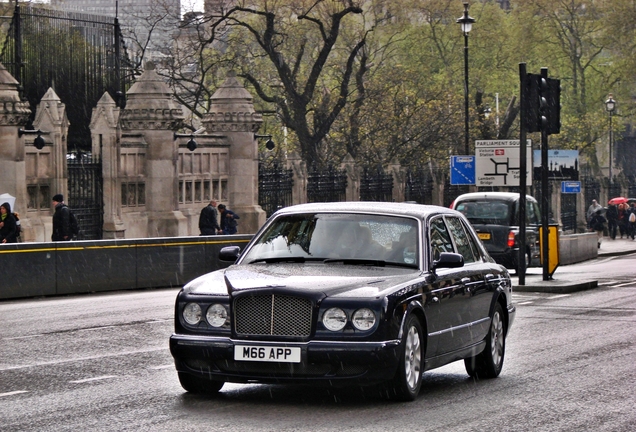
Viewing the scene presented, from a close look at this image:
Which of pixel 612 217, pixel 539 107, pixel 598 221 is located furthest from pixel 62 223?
pixel 612 217

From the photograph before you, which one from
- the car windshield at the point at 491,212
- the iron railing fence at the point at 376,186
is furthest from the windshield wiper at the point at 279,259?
the iron railing fence at the point at 376,186

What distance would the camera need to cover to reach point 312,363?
9.45 meters

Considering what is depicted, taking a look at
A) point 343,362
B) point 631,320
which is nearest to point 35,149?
point 631,320

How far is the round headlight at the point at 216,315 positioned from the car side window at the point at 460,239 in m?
2.76

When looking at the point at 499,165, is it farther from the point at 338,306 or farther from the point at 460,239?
the point at 338,306

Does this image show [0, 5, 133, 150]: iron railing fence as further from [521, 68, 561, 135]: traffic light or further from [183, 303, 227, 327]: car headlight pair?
A: [183, 303, 227, 327]: car headlight pair

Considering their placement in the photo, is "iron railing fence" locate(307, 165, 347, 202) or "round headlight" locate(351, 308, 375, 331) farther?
"iron railing fence" locate(307, 165, 347, 202)

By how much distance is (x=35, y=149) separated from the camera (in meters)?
31.4

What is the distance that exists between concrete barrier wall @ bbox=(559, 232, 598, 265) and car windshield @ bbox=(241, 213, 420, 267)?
85.9 ft

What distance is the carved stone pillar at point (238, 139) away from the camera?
1555 inches

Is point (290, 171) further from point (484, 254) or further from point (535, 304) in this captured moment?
point (484, 254)

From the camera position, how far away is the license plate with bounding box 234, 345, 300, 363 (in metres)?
9.45

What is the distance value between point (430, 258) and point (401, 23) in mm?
56146

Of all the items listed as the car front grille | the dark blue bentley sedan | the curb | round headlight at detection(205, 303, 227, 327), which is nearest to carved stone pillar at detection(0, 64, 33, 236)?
the curb
